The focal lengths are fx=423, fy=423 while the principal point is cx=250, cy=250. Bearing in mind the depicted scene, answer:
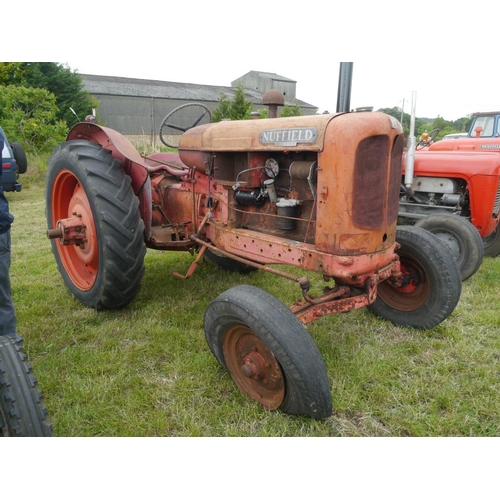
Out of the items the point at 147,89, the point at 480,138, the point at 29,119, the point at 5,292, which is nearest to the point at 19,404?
the point at 5,292

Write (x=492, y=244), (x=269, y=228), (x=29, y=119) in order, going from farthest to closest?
(x=29, y=119) → (x=492, y=244) → (x=269, y=228)

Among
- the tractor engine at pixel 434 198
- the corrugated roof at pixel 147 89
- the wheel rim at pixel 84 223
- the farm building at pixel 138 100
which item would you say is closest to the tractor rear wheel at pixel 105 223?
the wheel rim at pixel 84 223

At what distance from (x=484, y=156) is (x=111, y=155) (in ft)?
12.9

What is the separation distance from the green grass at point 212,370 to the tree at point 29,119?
941 centimetres

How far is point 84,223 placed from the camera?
10.6 feet

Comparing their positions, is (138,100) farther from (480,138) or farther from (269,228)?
(269,228)

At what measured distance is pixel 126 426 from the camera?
209cm

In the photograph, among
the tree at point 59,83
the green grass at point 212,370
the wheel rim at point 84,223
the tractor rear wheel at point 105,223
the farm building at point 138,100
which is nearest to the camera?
the green grass at point 212,370

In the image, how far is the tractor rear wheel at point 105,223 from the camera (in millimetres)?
2902

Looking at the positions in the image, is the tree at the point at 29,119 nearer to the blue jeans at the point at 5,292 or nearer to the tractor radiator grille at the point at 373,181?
the blue jeans at the point at 5,292

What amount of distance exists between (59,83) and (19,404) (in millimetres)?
20664

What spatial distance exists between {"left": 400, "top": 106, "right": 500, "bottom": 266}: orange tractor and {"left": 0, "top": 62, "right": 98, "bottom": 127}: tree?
15878mm

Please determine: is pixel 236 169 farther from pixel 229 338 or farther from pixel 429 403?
pixel 429 403

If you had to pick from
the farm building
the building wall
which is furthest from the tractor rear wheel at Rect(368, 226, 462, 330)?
the building wall
